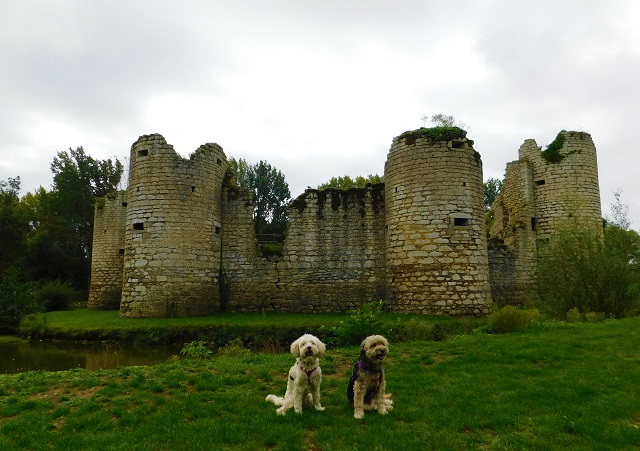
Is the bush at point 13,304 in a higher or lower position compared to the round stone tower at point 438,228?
lower

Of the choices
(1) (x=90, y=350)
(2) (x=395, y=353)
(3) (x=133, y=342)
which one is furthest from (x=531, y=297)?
(1) (x=90, y=350)

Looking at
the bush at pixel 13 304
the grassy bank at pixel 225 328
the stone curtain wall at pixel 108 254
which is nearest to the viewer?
the grassy bank at pixel 225 328

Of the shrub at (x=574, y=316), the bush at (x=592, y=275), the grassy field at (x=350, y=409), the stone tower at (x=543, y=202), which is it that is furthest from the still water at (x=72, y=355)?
the stone tower at (x=543, y=202)

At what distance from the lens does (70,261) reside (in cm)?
→ 3444

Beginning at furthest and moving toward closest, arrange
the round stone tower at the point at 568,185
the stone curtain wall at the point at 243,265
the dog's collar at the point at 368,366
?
the round stone tower at the point at 568,185 → the stone curtain wall at the point at 243,265 → the dog's collar at the point at 368,366

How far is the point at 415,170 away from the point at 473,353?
832 centimetres

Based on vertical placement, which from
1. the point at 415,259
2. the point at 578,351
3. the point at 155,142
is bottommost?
the point at 578,351

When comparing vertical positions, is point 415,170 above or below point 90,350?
above

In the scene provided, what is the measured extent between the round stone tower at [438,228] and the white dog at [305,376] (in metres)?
9.88

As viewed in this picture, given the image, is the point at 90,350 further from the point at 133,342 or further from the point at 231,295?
the point at 231,295

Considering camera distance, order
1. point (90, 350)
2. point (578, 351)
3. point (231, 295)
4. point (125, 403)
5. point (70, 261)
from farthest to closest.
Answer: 1. point (70, 261)
2. point (231, 295)
3. point (90, 350)
4. point (578, 351)
5. point (125, 403)

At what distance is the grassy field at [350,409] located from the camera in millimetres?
4605

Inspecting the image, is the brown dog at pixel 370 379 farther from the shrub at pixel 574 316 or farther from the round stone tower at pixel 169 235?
the round stone tower at pixel 169 235

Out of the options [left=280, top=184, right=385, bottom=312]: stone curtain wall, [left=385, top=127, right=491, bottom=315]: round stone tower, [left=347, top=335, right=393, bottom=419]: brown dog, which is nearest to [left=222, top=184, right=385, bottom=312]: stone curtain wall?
[left=280, top=184, right=385, bottom=312]: stone curtain wall
